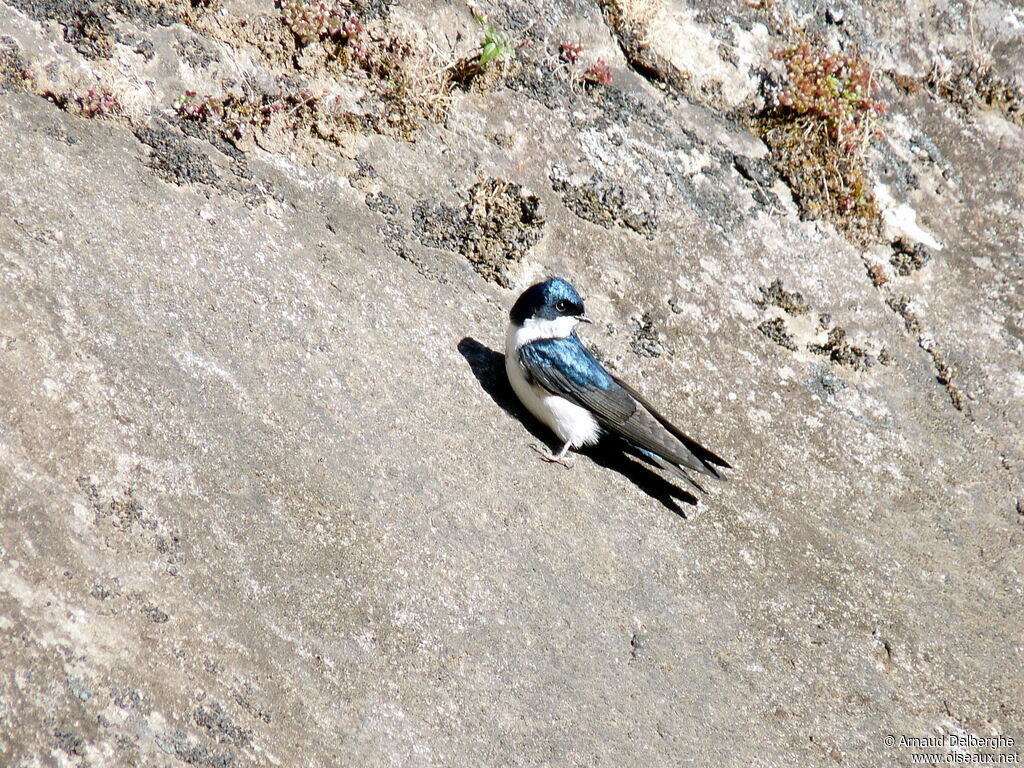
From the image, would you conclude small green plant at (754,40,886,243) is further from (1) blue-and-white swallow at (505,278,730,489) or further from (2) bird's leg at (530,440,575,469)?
(2) bird's leg at (530,440,575,469)

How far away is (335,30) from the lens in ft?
19.1

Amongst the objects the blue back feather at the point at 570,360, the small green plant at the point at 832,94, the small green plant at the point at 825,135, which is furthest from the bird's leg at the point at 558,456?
the small green plant at the point at 832,94

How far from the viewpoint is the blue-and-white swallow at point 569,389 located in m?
5.12

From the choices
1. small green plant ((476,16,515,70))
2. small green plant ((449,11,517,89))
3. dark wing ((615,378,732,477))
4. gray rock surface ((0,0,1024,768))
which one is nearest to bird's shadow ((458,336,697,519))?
gray rock surface ((0,0,1024,768))

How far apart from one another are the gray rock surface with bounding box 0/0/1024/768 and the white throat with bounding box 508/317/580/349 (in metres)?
0.34

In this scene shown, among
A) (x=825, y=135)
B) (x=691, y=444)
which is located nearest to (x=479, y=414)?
(x=691, y=444)

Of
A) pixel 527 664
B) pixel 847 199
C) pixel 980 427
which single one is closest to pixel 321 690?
pixel 527 664

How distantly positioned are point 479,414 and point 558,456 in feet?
1.67

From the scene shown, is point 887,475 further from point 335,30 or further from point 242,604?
point 335,30

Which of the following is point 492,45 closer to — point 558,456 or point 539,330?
point 539,330

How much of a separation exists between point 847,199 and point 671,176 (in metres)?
1.35

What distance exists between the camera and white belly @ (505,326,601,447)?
5168 millimetres

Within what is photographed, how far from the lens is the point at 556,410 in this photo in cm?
515

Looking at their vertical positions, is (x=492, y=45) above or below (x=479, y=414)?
above
